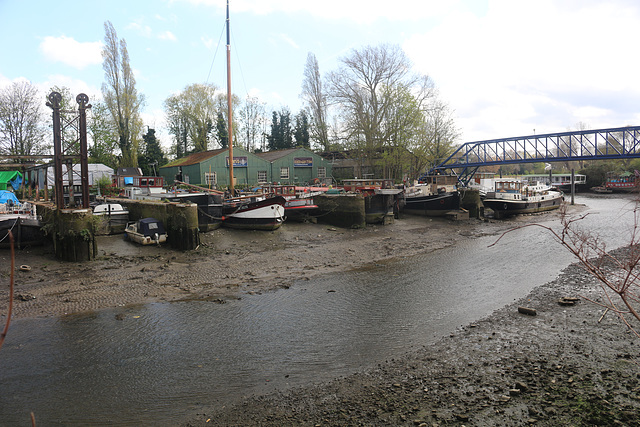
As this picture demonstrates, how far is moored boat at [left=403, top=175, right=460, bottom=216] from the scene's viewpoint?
1202 inches

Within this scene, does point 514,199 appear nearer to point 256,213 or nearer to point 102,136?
point 256,213

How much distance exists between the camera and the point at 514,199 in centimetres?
3278

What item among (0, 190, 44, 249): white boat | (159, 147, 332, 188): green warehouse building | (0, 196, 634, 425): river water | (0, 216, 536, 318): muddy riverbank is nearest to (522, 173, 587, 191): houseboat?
(159, 147, 332, 188): green warehouse building

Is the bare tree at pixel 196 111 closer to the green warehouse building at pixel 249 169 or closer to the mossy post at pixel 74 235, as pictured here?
the green warehouse building at pixel 249 169

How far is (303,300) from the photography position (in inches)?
432

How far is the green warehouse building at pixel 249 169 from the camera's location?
38.8m

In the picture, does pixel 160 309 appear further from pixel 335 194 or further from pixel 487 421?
pixel 335 194

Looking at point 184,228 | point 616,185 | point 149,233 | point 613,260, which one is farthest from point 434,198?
point 616,185

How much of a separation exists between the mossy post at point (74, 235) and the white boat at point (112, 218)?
435 centimetres

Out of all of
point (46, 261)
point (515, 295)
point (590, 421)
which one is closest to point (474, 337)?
point (590, 421)

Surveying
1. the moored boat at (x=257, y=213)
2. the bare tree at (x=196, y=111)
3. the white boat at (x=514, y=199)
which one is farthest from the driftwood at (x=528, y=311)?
the bare tree at (x=196, y=111)

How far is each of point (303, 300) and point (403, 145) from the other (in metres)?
31.6

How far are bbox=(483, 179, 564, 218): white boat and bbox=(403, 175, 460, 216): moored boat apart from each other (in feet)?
11.2

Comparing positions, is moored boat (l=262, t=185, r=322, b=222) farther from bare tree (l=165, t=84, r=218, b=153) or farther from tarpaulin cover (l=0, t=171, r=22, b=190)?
bare tree (l=165, t=84, r=218, b=153)
